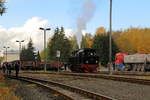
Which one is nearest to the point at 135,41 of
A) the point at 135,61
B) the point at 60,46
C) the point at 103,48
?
the point at 103,48

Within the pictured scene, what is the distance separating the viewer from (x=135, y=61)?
52.7 m

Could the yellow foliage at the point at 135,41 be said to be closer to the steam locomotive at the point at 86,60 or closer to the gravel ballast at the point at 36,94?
the steam locomotive at the point at 86,60

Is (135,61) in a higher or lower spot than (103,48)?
lower

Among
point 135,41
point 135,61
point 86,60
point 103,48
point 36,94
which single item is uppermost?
point 135,41

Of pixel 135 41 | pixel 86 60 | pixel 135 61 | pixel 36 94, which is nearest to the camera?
pixel 36 94

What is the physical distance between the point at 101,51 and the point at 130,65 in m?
26.0

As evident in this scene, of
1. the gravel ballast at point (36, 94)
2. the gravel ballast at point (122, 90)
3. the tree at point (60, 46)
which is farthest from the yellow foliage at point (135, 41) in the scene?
the gravel ballast at point (36, 94)

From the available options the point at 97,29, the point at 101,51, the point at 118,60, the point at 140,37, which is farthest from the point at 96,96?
the point at 97,29

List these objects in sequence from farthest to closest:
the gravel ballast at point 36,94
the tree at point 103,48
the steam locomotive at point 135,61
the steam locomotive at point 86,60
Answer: the tree at point 103,48 < the steam locomotive at point 135,61 < the steam locomotive at point 86,60 < the gravel ballast at point 36,94

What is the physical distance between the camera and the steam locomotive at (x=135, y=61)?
49.7 meters

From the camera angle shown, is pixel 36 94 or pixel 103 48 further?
pixel 103 48

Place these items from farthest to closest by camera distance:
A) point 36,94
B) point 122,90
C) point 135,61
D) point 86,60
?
point 135,61 < point 86,60 < point 122,90 < point 36,94

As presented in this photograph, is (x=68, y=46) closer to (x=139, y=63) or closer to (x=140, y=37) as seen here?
(x=140, y=37)

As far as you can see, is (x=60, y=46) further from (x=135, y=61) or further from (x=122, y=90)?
(x=122, y=90)
